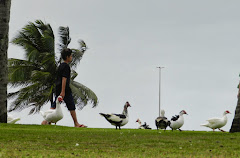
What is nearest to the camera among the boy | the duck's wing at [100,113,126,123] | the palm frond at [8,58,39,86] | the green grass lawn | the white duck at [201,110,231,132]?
the green grass lawn

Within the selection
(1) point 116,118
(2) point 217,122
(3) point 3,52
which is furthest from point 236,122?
(3) point 3,52

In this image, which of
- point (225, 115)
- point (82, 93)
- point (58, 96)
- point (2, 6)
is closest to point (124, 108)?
point (58, 96)

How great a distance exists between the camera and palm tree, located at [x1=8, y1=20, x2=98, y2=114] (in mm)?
28266

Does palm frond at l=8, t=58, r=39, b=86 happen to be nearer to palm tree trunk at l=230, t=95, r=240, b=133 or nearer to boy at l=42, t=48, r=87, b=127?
boy at l=42, t=48, r=87, b=127

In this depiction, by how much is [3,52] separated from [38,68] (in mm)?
12977

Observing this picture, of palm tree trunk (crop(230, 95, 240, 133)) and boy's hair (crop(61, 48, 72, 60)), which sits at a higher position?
boy's hair (crop(61, 48, 72, 60))

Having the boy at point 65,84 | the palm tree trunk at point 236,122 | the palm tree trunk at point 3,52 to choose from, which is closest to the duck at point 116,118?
the boy at point 65,84

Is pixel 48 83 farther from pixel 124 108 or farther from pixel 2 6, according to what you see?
pixel 124 108

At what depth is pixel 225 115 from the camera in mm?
15898

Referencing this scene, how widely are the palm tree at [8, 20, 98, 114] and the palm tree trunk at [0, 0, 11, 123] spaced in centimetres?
1138

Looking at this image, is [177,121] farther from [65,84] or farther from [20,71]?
[20,71]

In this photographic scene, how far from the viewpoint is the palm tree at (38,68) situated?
2827 centimetres

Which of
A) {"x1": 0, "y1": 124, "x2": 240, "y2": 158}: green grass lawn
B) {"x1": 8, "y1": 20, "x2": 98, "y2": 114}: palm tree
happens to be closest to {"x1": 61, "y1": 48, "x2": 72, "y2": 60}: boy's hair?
{"x1": 0, "y1": 124, "x2": 240, "y2": 158}: green grass lawn

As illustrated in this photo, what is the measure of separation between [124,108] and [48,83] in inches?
572
